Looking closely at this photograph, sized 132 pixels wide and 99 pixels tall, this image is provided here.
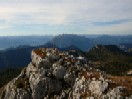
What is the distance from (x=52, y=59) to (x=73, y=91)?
1886cm

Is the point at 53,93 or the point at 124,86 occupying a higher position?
the point at 124,86

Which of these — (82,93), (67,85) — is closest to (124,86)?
(82,93)

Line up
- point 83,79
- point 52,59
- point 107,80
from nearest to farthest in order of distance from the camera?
point 107,80, point 83,79, point 52,59

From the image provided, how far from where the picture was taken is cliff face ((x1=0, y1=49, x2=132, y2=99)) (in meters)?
74.8

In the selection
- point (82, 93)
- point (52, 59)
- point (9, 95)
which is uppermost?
point (52, 59)

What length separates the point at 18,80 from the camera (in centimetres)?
10225

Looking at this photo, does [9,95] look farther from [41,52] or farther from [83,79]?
[83,79]

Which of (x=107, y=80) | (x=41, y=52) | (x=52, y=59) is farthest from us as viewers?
(x=41, y=52)

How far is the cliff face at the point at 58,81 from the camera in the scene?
245 feet

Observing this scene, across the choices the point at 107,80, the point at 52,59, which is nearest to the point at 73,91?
the point at 107,80

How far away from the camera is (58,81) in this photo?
90.3 m

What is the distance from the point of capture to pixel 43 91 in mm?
91062

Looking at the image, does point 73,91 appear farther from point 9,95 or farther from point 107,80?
point 9,95

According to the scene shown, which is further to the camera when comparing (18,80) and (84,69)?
(18,80)
